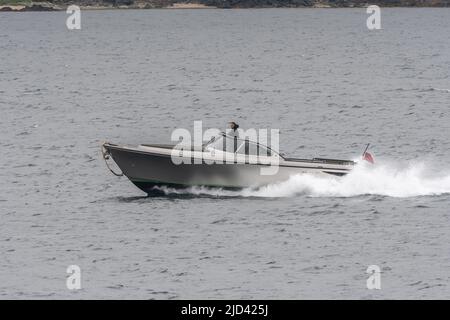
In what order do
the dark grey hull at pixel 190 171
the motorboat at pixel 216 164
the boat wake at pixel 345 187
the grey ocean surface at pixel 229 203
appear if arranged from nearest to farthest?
the grey ocean surface at pixel 229 203 < the motorboat at pixel 216 164 < the dark grey hull at pixel 190 171 < the boat wake at pixel 345 187

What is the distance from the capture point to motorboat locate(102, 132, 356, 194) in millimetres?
43219

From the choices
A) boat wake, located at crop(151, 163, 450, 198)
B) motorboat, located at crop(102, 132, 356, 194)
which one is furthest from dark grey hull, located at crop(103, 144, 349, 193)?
boat wake, located at crop(151, 163, 450, 198)

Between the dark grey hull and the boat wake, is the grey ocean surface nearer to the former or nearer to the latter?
the boat wake

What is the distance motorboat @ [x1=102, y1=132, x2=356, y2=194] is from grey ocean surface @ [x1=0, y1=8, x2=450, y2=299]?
717mm

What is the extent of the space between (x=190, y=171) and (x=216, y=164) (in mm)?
1056

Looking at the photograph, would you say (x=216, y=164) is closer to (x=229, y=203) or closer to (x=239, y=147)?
(x=239, y=147)

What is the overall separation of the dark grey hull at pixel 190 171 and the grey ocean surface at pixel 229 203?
0.61 m

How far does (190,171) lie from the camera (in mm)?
43625

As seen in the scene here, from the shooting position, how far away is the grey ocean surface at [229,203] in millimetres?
34719

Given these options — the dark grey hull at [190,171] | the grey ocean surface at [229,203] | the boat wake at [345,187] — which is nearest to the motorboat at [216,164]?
the dark grey hull at [190,171]

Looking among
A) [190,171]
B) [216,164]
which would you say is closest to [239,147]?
[216,164]

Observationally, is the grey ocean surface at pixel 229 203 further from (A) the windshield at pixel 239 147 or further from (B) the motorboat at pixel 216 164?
(A) the windshield at pixel 239 147

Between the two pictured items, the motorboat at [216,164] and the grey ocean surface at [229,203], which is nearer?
the grey ocean surface at [229,203]
